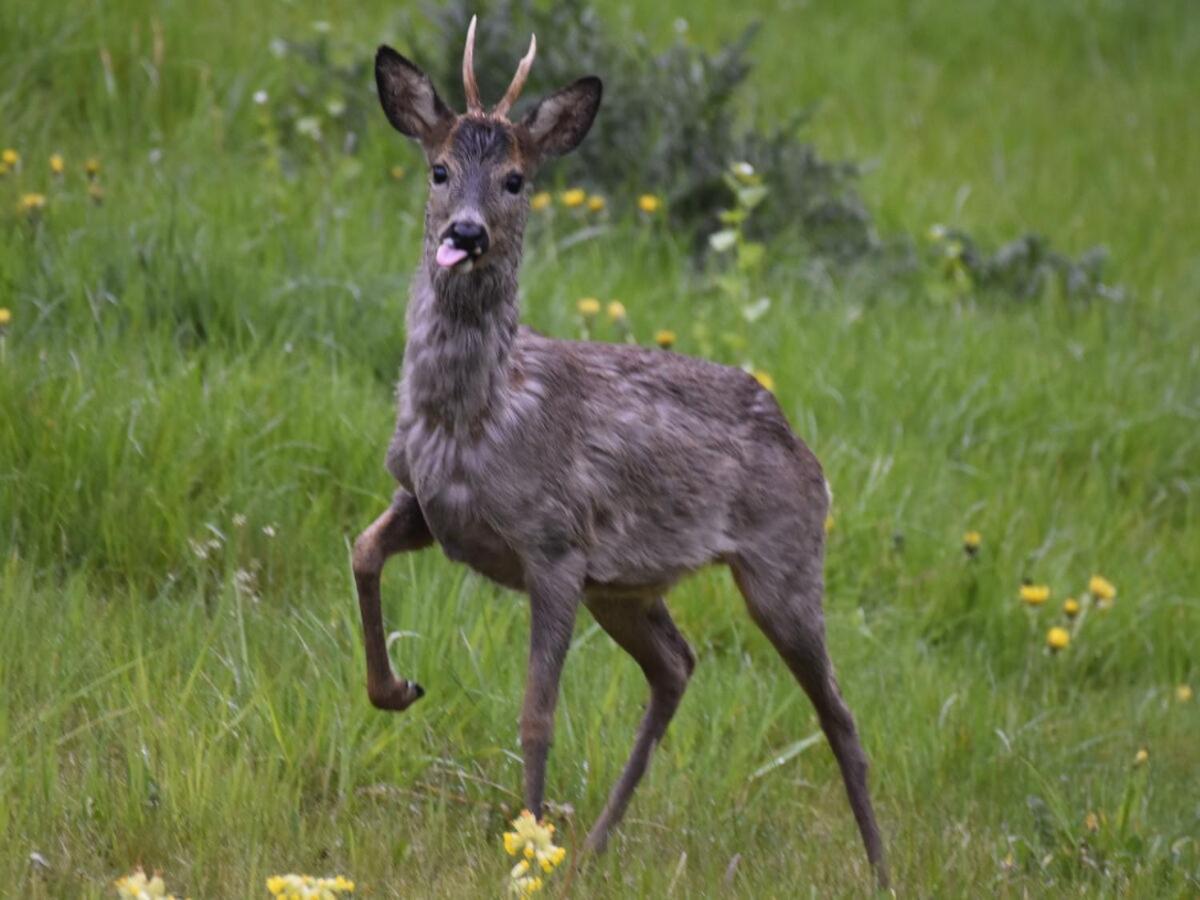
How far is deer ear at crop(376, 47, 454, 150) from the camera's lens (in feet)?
15.9

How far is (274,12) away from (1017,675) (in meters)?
4.96

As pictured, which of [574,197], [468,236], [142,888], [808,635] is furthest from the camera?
[574,197]

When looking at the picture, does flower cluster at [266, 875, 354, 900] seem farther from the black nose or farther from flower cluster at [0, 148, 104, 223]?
flower cluster at [0, 148, 104, 223]

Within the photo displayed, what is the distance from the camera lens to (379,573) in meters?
4.73

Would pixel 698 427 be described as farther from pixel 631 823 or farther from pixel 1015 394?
pixel 1015 394

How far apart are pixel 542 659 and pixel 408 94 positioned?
1.43 meters

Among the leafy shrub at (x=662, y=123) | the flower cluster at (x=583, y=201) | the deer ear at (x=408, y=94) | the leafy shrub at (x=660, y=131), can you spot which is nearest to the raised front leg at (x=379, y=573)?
the deer ear at (x=408, y=94)

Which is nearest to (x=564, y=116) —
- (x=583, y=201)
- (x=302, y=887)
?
(x=302, y=887)

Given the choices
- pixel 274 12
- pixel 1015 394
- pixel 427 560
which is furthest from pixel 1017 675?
pixel 274 12

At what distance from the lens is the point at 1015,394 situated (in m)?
8.61

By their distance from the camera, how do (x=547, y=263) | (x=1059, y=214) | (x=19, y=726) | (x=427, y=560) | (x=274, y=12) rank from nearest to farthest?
(x=19, y=726) < (x=427, y=560) < (x=547, y=263) < (x=274, y=12) < (x=1059, y=214)

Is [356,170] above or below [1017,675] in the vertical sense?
above

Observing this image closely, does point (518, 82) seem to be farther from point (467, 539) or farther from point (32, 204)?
point (32, 204)

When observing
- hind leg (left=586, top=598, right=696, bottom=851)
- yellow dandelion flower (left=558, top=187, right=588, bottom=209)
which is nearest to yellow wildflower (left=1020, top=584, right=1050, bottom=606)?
hind leg (left=586, top=598, right=696, bottom=851)
